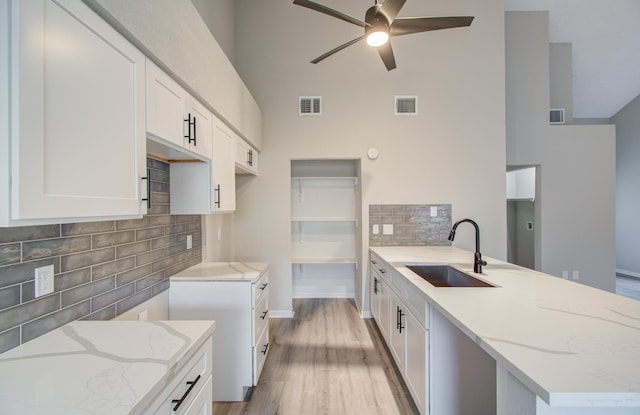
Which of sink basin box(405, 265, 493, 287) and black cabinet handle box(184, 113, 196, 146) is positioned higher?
black cabinet handle box(184, 113, 196, 146)

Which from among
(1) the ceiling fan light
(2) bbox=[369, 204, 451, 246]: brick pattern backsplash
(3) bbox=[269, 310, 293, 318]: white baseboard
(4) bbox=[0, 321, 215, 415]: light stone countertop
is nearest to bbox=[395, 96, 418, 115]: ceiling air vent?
(2) bbox=[369, 204, 451, 246]: brick pattern backsplash

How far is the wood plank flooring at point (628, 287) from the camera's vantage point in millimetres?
4608

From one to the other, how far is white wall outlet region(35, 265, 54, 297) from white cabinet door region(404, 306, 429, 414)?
1.86 metres

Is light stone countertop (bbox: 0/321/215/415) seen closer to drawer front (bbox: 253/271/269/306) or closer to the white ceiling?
drawer front (bbox: 253/271/269/306)

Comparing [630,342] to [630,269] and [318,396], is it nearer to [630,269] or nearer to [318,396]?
[318,396]

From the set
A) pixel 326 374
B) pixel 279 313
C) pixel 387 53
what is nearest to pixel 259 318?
pixel 326 374

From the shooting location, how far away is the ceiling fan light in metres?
1.89

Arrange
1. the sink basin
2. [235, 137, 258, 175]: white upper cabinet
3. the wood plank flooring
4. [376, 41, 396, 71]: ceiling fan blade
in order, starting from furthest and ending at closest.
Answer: the wood plank flooring
[235, 137, 258, 175]: white upper cabinet
the sink basin
[376, 41, 396, 71]: ceiling fan blade

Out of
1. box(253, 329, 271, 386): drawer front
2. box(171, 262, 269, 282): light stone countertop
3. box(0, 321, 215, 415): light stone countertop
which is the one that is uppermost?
box(171, 262, 269, 282): light stone countertop

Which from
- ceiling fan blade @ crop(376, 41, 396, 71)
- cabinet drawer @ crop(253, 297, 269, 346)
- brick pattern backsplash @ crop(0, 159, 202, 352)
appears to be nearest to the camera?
brick pattern backsplash @ crop(0, 159, 202, 352)

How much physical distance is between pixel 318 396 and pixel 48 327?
1717mm

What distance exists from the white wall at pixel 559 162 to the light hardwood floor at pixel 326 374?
316 cm

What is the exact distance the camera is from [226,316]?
6.34 ft

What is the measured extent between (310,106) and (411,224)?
1.98 meters
